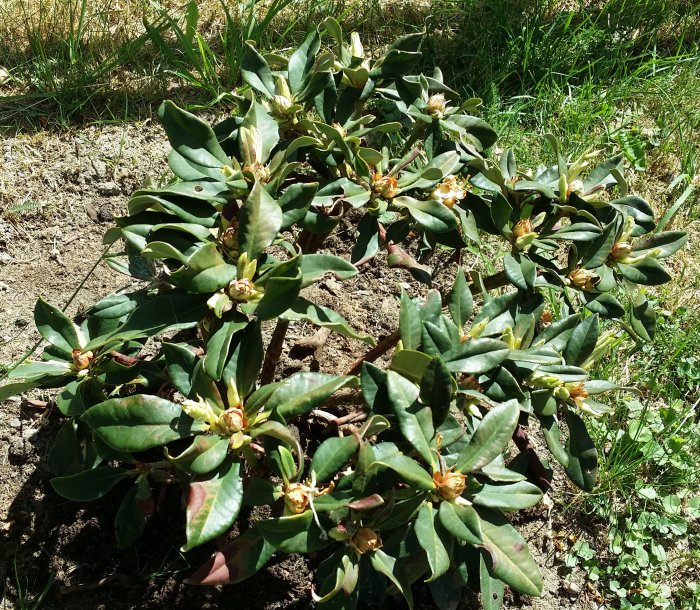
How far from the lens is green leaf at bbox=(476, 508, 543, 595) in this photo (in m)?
1.58

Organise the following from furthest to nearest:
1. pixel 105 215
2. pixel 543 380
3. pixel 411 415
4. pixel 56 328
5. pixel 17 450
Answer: pixel 105 215 < pixel 17 450 < pixel 56 328 < pixel 543 380 < pixel 411 415

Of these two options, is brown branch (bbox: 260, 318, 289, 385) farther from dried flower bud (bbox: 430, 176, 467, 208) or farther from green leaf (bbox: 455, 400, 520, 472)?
green leaf (bbox: 455, 400, 520, 472)

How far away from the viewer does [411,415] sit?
1.51 metres

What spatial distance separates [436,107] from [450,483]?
1.02 metres

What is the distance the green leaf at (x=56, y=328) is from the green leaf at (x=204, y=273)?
525 millimetres

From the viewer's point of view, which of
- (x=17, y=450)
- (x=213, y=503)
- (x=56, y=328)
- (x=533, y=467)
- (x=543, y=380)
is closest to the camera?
(x=213, y=503)

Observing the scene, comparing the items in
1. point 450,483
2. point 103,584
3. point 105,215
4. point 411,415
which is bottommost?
point 103,584

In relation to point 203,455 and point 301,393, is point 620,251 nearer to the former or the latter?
point 301,393

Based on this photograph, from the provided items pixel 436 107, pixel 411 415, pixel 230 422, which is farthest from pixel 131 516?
pixel 436 107

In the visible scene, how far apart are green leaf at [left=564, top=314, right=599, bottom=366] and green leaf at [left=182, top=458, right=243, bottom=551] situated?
0.86m

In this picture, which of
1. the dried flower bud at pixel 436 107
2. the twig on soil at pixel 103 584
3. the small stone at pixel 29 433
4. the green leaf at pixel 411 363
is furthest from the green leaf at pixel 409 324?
the small stone at pixel 29 433

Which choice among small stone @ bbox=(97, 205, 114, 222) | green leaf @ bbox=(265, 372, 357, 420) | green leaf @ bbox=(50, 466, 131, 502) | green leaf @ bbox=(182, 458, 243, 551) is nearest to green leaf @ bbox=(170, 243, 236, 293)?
green leaf @ bbox=(265, 372, 357, 420)

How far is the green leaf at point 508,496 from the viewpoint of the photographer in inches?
62.4

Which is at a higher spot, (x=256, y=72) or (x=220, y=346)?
(x=256, y=72)
